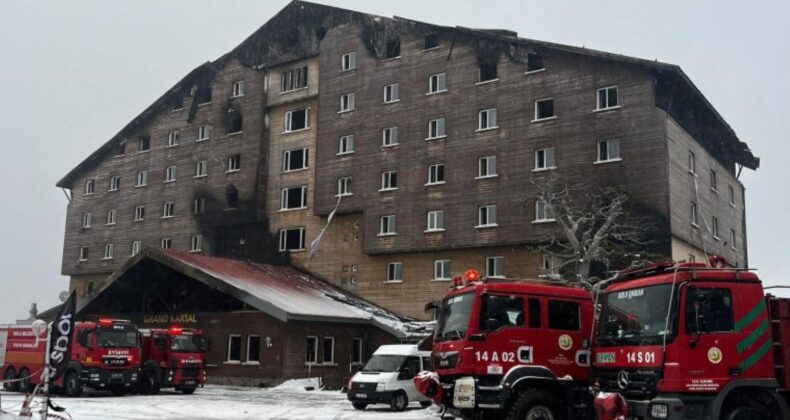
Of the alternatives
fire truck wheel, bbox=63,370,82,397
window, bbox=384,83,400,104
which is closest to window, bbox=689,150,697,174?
window, bbox=384,83,400,104

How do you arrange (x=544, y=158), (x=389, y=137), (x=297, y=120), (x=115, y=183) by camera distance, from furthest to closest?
1. (x=115, y=183)
2. (x=297, y=120)
3. (x=389, y=137)
4. (x=544, y=158)

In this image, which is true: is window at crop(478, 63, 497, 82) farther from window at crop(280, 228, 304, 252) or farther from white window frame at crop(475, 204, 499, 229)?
window at crop(280, 228, 304, 252)

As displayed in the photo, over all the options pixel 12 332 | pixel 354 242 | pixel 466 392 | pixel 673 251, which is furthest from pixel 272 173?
pixel 466 392

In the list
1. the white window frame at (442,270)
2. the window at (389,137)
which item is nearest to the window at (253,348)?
the white window frame at (442,270)

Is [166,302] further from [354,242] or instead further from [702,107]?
[702,107]

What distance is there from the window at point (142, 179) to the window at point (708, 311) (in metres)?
48.1

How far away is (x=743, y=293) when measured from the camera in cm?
1377

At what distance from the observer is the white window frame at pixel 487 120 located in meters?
40.6

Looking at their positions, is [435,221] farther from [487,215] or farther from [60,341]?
[60,341]

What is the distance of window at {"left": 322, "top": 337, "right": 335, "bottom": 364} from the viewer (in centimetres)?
3816

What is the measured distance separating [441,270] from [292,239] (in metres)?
10.9

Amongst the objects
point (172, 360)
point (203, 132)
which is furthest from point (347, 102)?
point (172, 360)

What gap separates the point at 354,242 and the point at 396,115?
754 cm

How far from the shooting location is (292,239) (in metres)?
47.9
